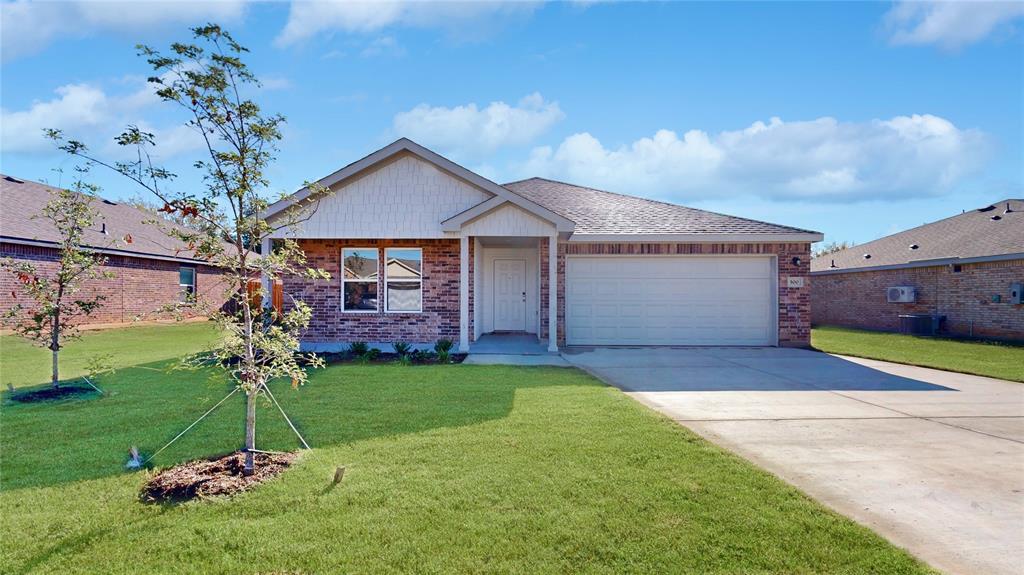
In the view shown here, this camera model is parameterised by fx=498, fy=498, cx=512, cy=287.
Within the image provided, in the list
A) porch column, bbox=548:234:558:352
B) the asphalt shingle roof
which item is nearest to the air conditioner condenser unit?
the asphalt shingle roof

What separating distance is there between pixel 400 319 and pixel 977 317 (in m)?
17.9

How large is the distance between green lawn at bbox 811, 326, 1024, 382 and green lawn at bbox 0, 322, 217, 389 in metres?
13.5

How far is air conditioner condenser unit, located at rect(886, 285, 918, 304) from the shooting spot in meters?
18.0

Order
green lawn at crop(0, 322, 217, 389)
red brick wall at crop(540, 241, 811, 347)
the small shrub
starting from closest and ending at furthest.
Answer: green lawn at crop(0, 322, 217, 389), the small shrub, red brick wall at crop(540, 241, 811, 347)

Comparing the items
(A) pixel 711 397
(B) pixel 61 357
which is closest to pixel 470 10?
(A) pixel 711 397

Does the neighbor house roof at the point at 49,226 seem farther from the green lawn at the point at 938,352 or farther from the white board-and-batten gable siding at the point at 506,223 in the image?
the green lawn at the point at 938,352

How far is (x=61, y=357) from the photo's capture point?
1103 centimetres

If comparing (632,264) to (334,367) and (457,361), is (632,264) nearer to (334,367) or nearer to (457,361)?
(457,361)

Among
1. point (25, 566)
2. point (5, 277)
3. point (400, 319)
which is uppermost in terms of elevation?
point (5, 277)

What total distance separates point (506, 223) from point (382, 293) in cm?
373

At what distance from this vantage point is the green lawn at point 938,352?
999 cm

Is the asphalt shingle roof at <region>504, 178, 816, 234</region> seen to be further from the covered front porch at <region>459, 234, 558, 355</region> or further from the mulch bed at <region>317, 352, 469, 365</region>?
the mulch bed at <region>317, 352, 469, 365</region>

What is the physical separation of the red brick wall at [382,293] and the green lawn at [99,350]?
256cm

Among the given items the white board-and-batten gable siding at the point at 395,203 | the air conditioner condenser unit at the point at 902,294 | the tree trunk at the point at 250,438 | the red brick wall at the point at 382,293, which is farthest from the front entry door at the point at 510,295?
the air conditioner condenser unit at the point at 902,294
